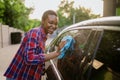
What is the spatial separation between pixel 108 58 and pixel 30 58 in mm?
1020

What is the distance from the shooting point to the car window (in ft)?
7.09

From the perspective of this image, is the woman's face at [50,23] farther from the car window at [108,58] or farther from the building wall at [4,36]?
the building wall at [4,36]

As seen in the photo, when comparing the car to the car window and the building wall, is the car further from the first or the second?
the building wall

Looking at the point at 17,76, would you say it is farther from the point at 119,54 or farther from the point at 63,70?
the point at 119,54

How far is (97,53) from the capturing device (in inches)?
95.0

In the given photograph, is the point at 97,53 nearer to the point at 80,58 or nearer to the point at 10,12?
the point at 80,58

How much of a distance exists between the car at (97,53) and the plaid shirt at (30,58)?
31cm

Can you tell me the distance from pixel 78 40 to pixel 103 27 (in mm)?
750

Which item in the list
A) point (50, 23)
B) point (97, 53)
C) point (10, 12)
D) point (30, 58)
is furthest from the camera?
point (10, 12)

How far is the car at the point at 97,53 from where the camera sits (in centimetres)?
220

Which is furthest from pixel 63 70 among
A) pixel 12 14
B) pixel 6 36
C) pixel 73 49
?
pixel 12 14

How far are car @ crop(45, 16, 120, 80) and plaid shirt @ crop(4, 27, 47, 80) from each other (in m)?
0.31

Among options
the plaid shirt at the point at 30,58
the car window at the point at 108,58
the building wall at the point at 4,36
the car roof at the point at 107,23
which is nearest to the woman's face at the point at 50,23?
the plaid shirt at the point at 30,58

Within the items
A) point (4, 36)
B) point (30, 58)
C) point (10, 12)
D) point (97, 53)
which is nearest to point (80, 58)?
point (97, 53)
